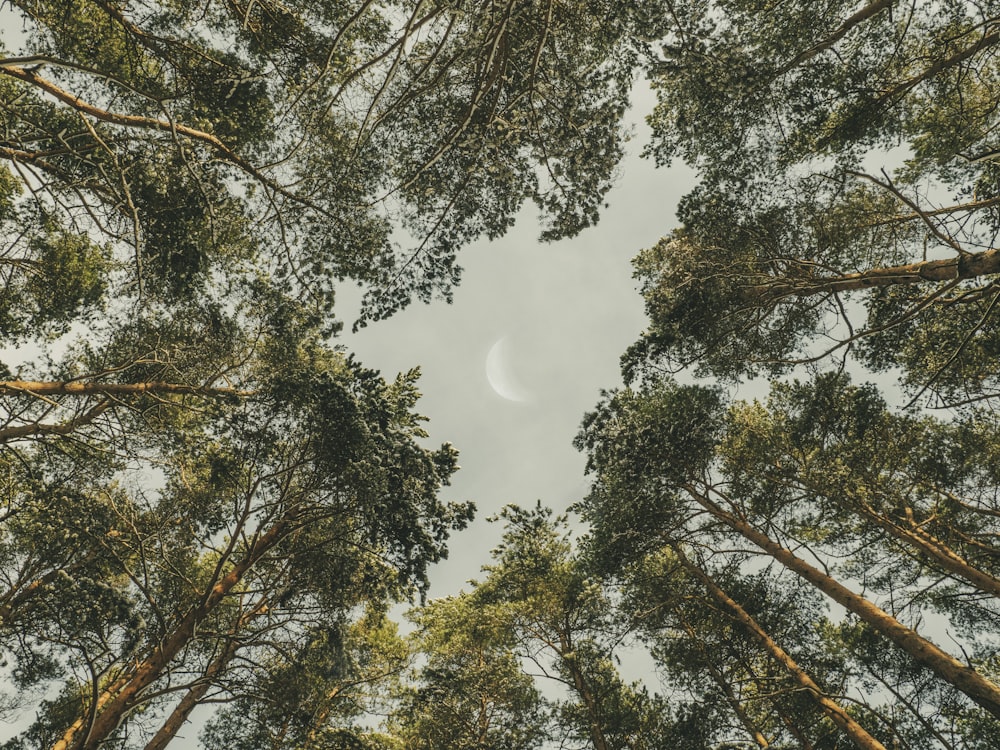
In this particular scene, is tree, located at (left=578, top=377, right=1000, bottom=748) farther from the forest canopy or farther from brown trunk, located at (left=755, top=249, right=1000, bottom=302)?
brown trunk, located at (left=755, top=249, right=1000, bottom=302)

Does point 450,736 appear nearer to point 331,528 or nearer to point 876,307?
point 331,528

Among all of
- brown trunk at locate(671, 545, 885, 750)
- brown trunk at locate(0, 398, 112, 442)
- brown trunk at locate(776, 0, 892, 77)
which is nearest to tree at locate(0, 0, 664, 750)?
brown trunk at locate(0, 398, 112, 442)

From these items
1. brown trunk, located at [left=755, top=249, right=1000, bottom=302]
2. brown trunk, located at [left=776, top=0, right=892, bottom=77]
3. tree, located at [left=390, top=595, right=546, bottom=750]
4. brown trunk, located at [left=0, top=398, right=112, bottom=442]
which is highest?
brown trunk, located at [left=776, top=0, right=892, bottom=77]

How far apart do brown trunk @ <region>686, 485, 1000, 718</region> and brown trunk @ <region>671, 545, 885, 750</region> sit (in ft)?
4.55

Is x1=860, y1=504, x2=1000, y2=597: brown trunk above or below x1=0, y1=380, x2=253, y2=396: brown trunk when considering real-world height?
above

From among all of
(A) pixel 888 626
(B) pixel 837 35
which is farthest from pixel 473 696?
(B) pixel 837 35

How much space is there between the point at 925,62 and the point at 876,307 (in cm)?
347

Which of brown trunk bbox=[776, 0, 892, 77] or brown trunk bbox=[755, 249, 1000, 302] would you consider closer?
brown trunk bbox=[755, 249, 1000, 302]

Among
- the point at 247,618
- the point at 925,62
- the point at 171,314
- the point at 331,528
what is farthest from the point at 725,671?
the point at 171,314

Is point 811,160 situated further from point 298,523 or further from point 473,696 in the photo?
point 473,696

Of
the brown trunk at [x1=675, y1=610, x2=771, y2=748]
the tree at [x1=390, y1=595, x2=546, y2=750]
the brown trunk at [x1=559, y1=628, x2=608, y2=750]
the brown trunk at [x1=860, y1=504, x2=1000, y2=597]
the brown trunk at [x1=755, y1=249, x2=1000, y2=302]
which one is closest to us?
→ the brown trunk at [x1=755, y1=249, x2=1000, y2=302]

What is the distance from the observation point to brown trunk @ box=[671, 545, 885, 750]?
23.3 ft

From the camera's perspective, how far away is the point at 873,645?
10297 millimetres

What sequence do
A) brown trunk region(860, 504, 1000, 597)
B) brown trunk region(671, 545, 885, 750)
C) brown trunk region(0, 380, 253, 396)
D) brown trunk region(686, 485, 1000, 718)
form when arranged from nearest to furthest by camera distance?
brown trunk region(686, 485, 1000, 718)
brown trunk region(0, 380, 253, 396)
brown trunk region(671, 545, 885, 750)
brown trunk region(860, 504, 1000, 597)
